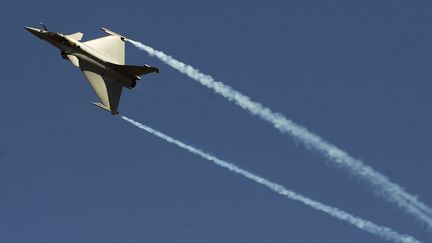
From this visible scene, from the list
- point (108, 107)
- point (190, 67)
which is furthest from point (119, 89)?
point (190, 67)

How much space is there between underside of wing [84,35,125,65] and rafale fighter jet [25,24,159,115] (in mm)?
159

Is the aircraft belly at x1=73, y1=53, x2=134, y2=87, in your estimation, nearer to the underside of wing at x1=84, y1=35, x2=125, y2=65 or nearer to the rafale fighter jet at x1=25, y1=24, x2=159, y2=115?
the rafale fighter jet at x1=25, y1=24, x2=159, y2=115

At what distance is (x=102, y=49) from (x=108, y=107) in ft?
23.6

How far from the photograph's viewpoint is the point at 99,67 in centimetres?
9512

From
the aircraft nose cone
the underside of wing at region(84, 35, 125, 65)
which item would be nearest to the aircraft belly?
the underside of wing at region(84, 35, 125, 65)

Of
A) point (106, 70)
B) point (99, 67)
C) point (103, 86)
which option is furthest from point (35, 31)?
point (103, 86)

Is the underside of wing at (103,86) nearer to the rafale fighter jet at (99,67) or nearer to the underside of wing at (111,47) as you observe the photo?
the rafale fighter jet at (99,67)

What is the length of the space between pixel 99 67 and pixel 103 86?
2228mm

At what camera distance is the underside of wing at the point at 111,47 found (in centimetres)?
9731

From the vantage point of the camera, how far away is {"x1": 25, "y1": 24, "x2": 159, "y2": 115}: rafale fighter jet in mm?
94062

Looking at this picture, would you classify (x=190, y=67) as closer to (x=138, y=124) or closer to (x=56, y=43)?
(x=138, y=124)

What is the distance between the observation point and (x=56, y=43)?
96562 mm

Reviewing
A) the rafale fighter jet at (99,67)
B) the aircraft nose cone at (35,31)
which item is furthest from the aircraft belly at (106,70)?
the aircraft nose cone at (35,31)

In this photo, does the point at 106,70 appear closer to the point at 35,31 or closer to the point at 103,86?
the point at 103,86
